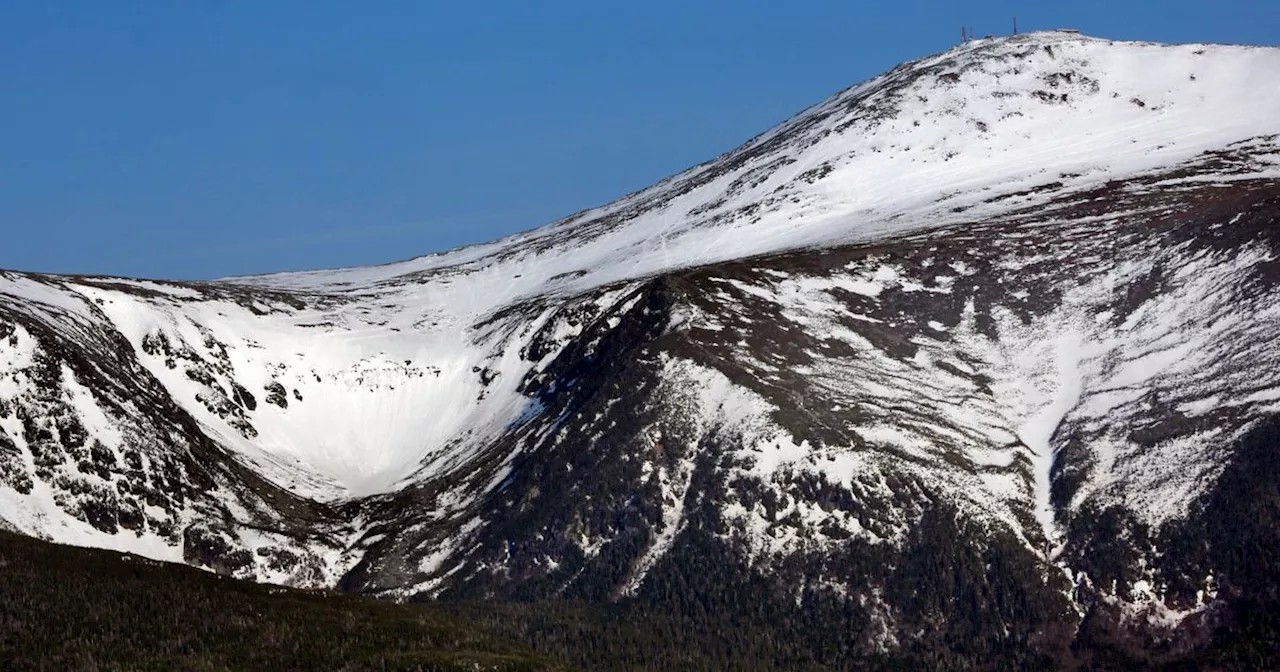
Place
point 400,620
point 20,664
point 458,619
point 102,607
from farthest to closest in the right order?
1. point 458,619
2. point 400,620
3. point 102,607
4. point 20,664

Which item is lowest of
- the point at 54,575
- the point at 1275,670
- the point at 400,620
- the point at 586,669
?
the point at 1275,670

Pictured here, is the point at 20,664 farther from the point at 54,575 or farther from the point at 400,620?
the point at 400,620

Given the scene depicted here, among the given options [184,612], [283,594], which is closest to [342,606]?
[283,594]

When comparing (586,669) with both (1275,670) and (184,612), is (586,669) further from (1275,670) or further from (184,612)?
(1275,670)

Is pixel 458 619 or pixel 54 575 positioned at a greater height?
pixel 54 575

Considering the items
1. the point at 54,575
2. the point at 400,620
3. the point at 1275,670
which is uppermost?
the point at 54,575

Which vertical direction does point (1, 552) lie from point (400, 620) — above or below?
above

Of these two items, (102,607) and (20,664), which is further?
(102,607)

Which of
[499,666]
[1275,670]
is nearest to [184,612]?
[499,666]

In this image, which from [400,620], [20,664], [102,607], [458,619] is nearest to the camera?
[20,664]
